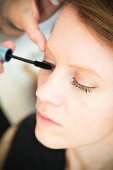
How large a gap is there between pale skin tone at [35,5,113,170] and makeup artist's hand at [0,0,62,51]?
73 mm

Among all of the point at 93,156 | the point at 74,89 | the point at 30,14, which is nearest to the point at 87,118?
the point at 74,89

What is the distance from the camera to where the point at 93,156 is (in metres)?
0.97

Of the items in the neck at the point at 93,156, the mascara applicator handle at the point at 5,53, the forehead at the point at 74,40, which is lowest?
the neck at the point at 93,156

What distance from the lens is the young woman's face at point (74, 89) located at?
0.75 metres

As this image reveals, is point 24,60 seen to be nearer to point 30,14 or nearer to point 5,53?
point 5,53

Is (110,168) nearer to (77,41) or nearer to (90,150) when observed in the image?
(90,150)

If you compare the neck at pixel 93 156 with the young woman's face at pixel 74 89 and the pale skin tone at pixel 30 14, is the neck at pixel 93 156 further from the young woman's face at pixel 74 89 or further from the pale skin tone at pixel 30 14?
the pale skin tone at pixel 30 14

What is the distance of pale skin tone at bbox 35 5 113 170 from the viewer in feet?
2.46

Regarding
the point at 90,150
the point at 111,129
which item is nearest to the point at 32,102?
the point at 90,150

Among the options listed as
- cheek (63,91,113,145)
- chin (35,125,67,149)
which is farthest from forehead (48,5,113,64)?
chin (35,125,67,149)

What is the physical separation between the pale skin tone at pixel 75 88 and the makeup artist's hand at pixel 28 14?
0.07 meters

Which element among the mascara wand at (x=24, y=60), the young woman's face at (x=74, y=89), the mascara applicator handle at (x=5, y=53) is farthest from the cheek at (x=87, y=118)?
the mascara applicator handle at (x=5, y=53)

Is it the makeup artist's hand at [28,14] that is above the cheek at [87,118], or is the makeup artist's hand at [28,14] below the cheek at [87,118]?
above

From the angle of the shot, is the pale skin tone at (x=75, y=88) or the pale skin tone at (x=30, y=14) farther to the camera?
the pale skin tone at (x=30, y=14)
